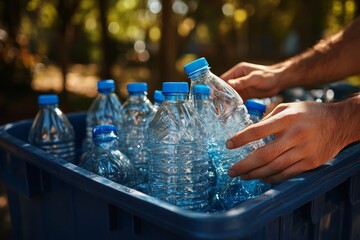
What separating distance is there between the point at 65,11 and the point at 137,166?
7065 millimetres

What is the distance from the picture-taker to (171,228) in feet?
3.45

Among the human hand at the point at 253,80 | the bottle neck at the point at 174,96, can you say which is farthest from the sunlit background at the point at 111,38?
the bottle neck at the point at 174,96

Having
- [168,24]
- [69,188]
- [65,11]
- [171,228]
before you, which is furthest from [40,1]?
[171,228]

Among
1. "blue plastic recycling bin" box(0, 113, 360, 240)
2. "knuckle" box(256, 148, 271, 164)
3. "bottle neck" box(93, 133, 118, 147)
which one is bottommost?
"blue plastic recycling bin" box(0, 113, 360, 240)

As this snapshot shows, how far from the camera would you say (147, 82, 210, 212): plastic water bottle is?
4.97 ft

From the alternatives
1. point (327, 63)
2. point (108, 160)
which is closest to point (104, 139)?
point (108, 160)

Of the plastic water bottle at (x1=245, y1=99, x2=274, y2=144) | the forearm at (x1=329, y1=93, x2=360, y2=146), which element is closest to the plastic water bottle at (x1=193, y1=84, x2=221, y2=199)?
the plastic water bottle at (x1=245, y1=99, x2=274, y2=144)

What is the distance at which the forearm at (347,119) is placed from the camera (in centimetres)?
138

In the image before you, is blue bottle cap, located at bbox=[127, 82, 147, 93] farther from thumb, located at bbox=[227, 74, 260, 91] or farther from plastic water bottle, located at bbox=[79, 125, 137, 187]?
thumb, located at bbox=[227, 74, 260, 91]

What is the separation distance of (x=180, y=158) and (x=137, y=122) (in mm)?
738

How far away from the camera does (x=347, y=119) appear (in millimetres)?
1417

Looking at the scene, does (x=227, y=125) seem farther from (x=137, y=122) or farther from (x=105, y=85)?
(x=105, y=85)

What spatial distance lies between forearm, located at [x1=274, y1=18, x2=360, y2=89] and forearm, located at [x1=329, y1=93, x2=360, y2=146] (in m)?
0.95

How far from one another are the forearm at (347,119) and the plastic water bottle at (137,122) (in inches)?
33.6
